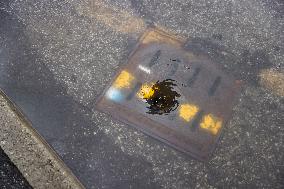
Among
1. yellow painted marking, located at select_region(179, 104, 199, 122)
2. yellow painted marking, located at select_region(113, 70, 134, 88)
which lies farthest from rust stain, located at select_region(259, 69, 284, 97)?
yellow painted marking, located at select_region(113, 70, 134, 88)

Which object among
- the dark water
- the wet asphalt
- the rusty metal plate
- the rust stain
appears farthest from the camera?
the rust stain

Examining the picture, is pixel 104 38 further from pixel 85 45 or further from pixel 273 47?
pixel 273 47

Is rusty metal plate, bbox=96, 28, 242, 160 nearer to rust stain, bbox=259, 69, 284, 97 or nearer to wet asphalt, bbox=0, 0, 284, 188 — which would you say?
wet asphalt, bbox=0, 0, 284, 188

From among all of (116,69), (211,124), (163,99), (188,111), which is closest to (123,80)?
(116,69)

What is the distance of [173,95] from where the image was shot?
330 centimetres

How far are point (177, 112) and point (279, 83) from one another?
1099mm

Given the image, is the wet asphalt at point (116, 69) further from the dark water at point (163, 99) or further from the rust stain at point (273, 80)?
the dark water at point (163, 99)

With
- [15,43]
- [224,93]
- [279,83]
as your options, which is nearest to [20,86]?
[15,43]

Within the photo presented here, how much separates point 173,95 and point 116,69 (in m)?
0.63

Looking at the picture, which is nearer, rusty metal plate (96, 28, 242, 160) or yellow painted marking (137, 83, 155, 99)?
rusty metal plate (96, 28, 242, 160)

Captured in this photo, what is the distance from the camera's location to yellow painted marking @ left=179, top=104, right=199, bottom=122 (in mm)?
3176

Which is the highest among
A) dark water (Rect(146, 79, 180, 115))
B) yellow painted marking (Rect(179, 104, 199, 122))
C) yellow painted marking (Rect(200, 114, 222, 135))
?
dark water (Rect(146, 79, 180, 115))

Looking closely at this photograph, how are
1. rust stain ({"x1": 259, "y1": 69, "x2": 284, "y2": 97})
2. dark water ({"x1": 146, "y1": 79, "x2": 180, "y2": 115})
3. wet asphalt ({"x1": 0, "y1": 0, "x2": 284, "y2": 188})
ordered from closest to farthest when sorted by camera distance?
1. wet asphalt ({"x1": 0, "y1": 0, "x2": 284, "y2": 188})
2. dark water ({"x1": 146, "y1": 79, "x2": 180, "y2": 115})
3. rust stain ({"x1": 259, "y1": 69, "x2": 284, "y2": 97})

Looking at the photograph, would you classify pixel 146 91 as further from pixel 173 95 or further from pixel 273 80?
pixel 273 80
